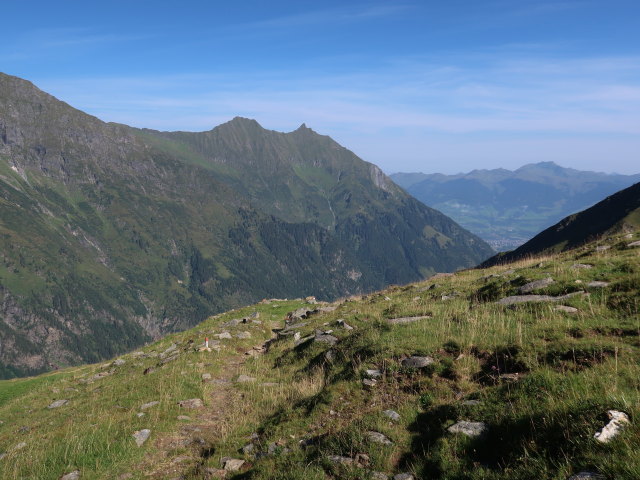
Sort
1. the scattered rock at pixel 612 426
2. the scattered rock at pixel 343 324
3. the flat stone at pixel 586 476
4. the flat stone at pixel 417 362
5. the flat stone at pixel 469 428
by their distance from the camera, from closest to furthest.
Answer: the flat stone at pixel 586 476
the scattered rock at pixel 612 426
the flat stone at pixel 469 428
the flat stone at pixel 417 362
the scattered rock at pixel 343 324

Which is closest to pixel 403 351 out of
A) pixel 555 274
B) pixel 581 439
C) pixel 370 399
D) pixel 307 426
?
pixel 370 399

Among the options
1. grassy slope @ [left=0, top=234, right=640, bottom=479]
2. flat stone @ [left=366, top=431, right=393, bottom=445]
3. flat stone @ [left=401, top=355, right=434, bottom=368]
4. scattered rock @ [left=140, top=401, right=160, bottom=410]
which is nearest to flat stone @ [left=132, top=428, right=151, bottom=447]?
grassy slope @ [left=0, top=234, right=640, bottom=479]

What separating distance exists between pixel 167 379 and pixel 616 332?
17.8 m

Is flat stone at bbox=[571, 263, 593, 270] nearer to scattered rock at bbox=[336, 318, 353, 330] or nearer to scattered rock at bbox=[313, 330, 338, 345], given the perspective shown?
scattered rock at bbox=[336, 318, 353, 330]

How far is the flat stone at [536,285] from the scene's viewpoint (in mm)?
18047

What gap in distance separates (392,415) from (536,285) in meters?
11.3

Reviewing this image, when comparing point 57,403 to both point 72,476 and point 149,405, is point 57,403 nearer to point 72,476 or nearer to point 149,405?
point 149,405

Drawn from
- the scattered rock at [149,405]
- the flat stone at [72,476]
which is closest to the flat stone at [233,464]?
the flat stone at [72,476]

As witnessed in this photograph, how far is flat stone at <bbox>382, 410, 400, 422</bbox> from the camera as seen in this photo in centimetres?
1048

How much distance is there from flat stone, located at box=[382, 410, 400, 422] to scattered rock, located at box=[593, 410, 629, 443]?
474 cm

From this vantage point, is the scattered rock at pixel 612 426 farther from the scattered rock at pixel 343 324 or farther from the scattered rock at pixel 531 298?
the scattered rock at pixel 343 324

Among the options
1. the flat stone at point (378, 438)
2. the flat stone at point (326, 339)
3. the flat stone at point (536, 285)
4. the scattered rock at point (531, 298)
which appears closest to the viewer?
the flat stone at point (378, 438)

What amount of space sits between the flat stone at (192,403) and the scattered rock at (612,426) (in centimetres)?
1392

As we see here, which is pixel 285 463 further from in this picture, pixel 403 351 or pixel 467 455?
pixel 403 351
